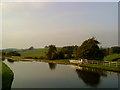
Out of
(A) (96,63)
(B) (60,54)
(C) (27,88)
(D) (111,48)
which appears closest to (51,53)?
(B) (60,54)

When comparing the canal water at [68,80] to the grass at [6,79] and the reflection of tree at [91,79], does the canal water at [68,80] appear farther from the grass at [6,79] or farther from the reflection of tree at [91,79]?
the grass at [6,79]

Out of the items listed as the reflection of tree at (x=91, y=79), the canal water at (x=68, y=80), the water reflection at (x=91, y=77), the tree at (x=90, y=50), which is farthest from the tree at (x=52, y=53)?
the reflection of tree at (x=91, y=79)

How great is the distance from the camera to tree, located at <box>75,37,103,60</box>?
147ft

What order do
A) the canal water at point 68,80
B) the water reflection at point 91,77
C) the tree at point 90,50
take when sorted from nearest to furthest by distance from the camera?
the canal water at point 68,80, the water reflection at point 91,77, the tree at point 90,50

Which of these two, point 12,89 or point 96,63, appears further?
point 96,63

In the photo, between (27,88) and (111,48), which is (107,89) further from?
(111,48)

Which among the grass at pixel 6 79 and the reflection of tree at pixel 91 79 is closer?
the grass at pixel 6 79

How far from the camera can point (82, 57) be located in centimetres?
4694

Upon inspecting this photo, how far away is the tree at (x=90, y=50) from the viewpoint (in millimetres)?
44781

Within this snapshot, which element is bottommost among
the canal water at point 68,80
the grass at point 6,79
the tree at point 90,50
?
the canal water at point 68,80

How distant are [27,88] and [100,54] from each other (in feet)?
92.2

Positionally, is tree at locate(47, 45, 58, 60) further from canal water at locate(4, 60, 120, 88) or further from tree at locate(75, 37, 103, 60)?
canal water at locate(4, 60, 120, 88)

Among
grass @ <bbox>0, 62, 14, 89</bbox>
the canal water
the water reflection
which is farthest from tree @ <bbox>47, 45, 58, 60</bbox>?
grass @ <bbox>0, 62, 14, 89</bbox>

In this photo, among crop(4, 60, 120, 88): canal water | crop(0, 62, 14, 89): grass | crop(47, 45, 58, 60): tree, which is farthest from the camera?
crop(47, 45, 58, 60): tree
